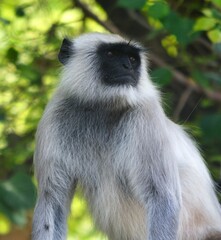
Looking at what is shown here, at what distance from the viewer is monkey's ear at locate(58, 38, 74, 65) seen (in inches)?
211

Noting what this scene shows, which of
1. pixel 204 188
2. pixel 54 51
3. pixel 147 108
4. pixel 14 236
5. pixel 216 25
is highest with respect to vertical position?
pixel 216 25

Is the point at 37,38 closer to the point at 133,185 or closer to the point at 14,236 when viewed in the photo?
the point at 14,236

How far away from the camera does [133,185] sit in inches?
195

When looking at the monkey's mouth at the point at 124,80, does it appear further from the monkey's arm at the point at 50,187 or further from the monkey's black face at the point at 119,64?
the monkey's arm at the point at 50,187

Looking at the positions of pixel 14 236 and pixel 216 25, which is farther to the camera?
pixel 14 236

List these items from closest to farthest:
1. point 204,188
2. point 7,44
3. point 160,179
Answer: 1. point 160,179
2. point 204,188
3. point 7,44

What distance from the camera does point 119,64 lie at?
5.00 meters

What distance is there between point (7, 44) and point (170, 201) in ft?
8.42

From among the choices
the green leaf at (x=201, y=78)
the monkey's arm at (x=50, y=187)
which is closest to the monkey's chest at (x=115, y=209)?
the monkey's arm at (x=50, y=187)

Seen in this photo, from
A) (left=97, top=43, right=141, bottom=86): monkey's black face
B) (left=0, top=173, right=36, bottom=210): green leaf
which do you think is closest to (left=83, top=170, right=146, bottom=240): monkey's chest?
(left=0, top=173, right=36, bottom=210): green leaf

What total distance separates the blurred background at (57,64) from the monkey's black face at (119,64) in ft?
3.85

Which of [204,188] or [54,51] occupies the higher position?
[204,188]

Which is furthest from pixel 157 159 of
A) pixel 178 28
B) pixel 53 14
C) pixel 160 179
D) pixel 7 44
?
pixel 53 14

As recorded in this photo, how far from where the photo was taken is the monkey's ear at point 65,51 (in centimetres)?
536
